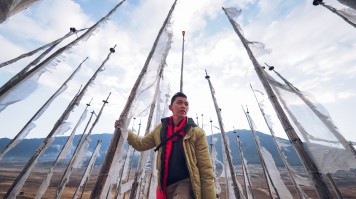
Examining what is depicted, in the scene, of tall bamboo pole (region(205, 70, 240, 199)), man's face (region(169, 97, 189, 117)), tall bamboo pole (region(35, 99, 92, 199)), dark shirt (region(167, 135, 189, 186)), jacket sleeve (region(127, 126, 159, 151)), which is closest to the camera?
dark shirt (region(167, 135, 189, 186))

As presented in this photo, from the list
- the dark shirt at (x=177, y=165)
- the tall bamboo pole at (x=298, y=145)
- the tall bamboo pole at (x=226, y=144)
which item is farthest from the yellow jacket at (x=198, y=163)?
the tall bamboo pole at (x=226, y=144)

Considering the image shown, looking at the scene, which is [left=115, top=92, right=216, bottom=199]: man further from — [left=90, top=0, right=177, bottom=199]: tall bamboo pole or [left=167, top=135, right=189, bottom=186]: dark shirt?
[left=90, top=0, right=177, bottom=199]: tall bamboo pole

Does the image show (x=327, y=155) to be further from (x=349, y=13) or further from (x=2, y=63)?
(x=2, y=63)

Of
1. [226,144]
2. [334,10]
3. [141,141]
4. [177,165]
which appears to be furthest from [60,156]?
[334,10]

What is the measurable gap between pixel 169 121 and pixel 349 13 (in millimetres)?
6163

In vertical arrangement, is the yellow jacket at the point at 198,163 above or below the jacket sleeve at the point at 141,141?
below

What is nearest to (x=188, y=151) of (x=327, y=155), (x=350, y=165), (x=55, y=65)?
(x=327, y=155)

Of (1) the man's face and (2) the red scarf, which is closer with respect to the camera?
(2) the red scarf

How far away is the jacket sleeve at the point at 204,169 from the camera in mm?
2346

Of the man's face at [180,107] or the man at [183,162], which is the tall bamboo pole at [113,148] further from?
the man's face at [180,107]

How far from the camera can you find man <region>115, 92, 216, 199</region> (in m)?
2.37

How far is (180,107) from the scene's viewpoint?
302cm

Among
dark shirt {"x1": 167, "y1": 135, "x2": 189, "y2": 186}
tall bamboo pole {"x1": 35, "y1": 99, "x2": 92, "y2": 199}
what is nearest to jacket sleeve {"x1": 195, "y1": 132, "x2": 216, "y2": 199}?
dark shirt {"x1": 167, "y1": 135, "x2": 189, "y2": 186}

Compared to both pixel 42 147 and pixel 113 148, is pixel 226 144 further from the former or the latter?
pixel 42 147
